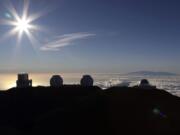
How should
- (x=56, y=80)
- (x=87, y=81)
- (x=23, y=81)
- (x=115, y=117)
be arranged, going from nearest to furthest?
(x=115, y=117), (x=23, y=81), (x=56, y=80), (x=87, y=81)

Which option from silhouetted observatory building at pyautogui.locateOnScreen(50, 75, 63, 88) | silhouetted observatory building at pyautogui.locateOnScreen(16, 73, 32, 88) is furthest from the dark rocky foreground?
silhouetted observatory building at pyautogui.locateOnScreen(50, 75, 63, 88)

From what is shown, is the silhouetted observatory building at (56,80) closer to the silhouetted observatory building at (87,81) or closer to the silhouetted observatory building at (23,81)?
the silhouetted observatory building at (23,81)

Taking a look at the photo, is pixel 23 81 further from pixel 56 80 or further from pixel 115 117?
pixel 115 117

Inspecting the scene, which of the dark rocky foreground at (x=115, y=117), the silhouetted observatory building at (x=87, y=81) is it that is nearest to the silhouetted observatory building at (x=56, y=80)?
the silhouetted observatory building at (x=87, y=81)

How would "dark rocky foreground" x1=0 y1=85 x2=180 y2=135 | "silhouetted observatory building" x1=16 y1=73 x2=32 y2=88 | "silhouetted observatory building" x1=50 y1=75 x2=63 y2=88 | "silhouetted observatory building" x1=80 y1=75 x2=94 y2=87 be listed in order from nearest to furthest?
"dark rocky foreground" x1=0 y1=85 x2=180 y2=135, "silhouetted observatory building" x1=16 y1=73 x2=32 y2=88, "silhouetted observatory building" x1=50 y1=75 x2=63 y2=88, "silhouetted observatory building" x1=80 y1=75 x2=94 y2=87

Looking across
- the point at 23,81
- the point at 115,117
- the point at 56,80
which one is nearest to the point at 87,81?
the point at 56,80

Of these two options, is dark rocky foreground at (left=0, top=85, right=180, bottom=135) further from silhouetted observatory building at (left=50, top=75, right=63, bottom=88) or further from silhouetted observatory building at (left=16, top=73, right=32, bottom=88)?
silhouetted observatory building at (left=50, top=75, right=63, bottom=88)

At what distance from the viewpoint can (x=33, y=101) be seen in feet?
348

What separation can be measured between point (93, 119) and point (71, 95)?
43136 mm

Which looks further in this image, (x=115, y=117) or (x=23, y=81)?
(x=23, y=81)

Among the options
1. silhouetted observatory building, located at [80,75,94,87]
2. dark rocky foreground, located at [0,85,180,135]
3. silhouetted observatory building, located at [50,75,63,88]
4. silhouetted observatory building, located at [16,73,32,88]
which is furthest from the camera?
silhouetted observatory building, located at [80,75,94,87]

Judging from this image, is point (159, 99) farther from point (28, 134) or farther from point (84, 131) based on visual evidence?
point (28, 134)

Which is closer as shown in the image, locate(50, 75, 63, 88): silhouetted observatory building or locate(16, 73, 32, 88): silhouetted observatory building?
locate(16, 73, 32, 88): silhouetted observatory building

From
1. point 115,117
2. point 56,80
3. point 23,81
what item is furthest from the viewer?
point 56,80
